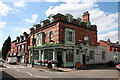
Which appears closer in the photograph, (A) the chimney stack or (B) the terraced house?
(B) the terraced house

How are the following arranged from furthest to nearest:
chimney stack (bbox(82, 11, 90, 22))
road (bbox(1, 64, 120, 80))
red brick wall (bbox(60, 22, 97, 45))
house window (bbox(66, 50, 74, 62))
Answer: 1. chimney stack (bbox(82, 11, 90, 22))
2. red brick wall (bbox(60, 22, 97, 45))
3. house window (bbox(66, 50, 74, 62))
4. road (bbox(1, 64, 120, 80))

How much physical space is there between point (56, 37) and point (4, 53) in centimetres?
4390

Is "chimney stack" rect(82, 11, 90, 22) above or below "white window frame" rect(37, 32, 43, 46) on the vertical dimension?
above

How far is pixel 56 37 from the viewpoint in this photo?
75.1ft

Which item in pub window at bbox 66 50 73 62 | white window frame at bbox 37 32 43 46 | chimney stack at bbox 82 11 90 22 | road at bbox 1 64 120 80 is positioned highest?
chimney stack at bbox 82 11 90 22

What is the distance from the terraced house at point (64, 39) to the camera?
22.4 metres

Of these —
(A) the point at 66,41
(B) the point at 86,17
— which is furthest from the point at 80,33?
(B) the point at 86,17

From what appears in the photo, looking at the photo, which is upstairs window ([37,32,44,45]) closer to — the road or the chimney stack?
the chimney stack

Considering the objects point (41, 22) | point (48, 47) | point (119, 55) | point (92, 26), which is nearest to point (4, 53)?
point (41, 22)

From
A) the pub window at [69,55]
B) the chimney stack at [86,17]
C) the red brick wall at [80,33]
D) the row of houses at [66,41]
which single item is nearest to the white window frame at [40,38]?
the row of houses at [66,41]

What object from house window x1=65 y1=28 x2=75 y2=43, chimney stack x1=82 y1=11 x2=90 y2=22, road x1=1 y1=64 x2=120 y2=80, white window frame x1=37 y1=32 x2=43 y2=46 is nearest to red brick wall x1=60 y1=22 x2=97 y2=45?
house window x1=65 y1=28 x2=75 y2=43

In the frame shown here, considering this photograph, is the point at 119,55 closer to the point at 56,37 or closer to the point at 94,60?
the point at 94,60

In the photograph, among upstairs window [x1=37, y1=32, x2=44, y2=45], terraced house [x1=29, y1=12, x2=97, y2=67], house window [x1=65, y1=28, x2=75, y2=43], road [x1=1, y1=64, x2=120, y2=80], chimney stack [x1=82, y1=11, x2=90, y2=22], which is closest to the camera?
road [x1=1, y1=64, x2=120, y2=80]

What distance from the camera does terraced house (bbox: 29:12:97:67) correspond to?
882 inches
